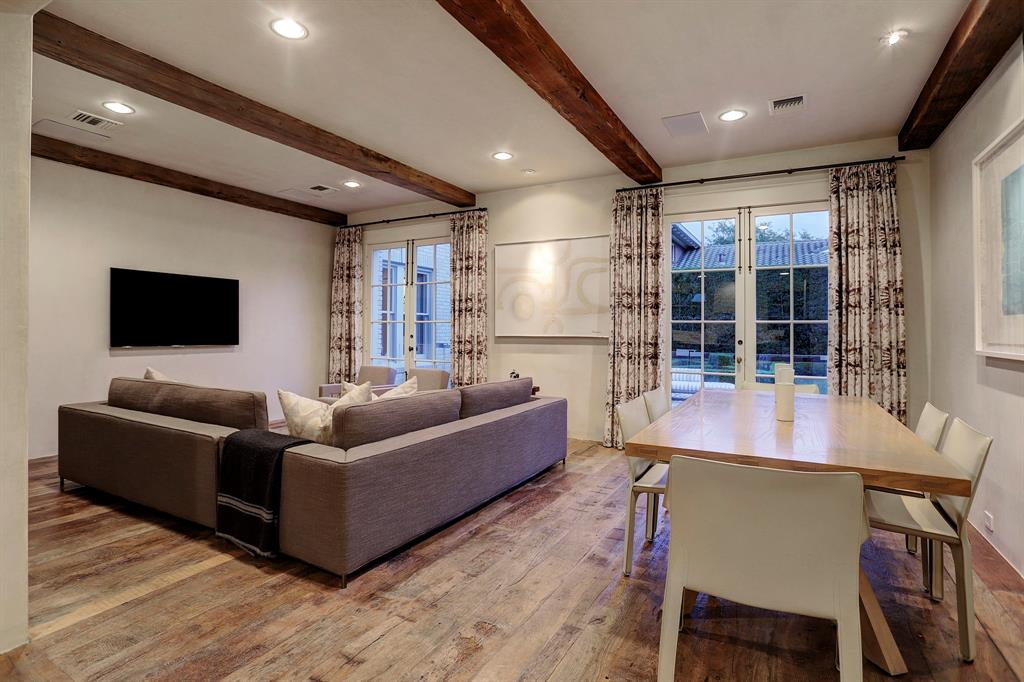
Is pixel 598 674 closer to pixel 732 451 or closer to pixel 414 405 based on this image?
pixel 732 451

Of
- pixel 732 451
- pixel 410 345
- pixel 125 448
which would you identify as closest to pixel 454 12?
pixel 732 451

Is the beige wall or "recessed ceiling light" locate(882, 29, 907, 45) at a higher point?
"recessed ceiling light" locate(882, 29, 907, 45)

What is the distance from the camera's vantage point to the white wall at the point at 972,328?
2.55 meters

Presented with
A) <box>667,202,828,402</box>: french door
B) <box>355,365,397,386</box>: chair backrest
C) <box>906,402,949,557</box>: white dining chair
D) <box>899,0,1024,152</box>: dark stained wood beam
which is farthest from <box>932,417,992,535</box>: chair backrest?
<box>355,365,397,386</box>: chair backrest

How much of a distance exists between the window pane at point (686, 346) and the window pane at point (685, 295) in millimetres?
118

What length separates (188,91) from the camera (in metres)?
3.32

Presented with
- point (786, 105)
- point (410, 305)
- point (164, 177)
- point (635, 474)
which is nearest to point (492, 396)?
point (635, 474)

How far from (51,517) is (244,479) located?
61.1 inches

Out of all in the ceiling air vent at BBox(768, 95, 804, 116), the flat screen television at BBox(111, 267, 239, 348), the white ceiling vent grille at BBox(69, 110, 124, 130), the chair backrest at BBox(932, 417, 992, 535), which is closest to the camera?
the chair backrest at BBox(932, 417, 992, 535)

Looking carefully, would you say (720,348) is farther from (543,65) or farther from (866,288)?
(543,65)

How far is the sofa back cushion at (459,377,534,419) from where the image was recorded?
3389 millimetres

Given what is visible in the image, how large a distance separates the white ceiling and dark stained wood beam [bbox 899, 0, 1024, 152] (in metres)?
0.10

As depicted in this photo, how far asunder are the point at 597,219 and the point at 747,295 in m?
1.65

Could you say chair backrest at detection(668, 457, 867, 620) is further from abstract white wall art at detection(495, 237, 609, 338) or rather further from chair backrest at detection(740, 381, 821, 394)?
abstract white wall art at detection(495, 237, 609, 338)
